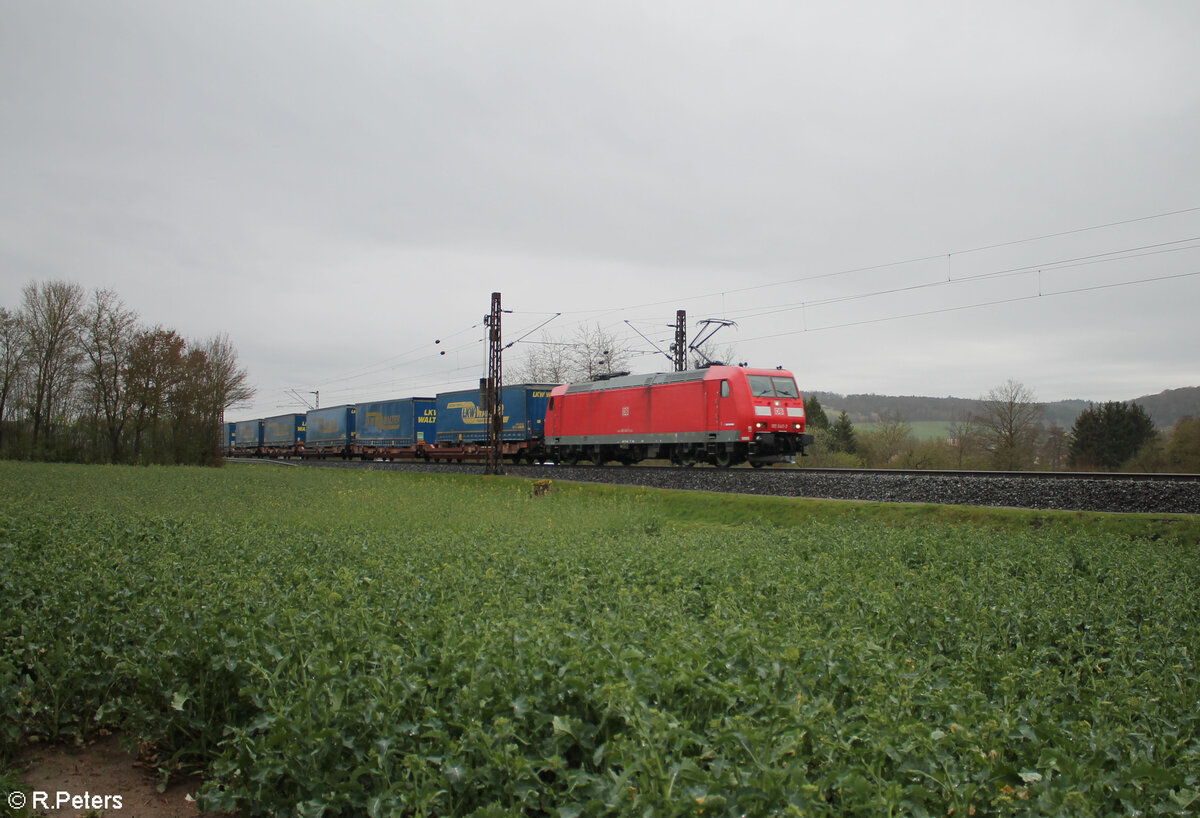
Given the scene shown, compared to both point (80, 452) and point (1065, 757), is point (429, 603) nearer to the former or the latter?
point (1065, 757)

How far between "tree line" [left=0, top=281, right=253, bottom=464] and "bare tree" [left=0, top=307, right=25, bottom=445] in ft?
0.21

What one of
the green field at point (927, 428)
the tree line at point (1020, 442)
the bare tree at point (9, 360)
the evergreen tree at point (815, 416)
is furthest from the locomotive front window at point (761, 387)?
the bare tree at point (9, 360)

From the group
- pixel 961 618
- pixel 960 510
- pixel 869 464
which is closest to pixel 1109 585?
pixel 961 618

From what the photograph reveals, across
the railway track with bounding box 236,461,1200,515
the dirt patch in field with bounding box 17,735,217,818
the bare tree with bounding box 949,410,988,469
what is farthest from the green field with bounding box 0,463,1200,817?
the bare tree with bounding box 949,410,988,469

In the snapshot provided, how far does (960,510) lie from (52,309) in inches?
2160

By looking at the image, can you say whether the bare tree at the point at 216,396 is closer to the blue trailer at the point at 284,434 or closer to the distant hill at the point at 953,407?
the blue trailer at the point at 284,434

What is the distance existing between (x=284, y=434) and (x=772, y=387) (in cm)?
5393

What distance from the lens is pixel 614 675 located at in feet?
12.8

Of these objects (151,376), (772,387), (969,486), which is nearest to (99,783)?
(969,486)

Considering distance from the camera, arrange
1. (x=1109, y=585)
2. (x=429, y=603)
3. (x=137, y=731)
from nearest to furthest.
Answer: (x=137, y=731)
(x=429, y=603)
(x=1109, y=585)

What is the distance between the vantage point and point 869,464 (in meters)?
46.5

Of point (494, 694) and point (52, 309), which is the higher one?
point (52, 309)

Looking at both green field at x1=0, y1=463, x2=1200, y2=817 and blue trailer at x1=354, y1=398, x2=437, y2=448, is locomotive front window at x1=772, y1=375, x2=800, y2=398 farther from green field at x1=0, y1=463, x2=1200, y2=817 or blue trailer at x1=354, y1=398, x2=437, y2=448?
blue trailer at x1=354, y1=398, x2=437, y2=448

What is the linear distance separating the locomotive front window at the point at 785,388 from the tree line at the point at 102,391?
36.3 meters
